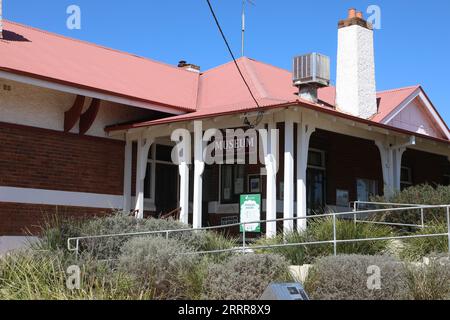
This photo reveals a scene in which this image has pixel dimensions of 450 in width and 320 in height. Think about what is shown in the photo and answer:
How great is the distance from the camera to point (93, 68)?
52.9ft

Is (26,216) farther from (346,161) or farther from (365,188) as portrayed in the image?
(365,188)

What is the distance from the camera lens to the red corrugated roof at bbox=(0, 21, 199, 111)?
45.9 ft

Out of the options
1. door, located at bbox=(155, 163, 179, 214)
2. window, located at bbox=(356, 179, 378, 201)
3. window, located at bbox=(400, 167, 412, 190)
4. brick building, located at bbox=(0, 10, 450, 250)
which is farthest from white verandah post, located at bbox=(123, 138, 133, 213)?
window, located at bbox=(400, 167, 412, 190)

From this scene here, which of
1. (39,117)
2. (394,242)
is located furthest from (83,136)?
(394,242)

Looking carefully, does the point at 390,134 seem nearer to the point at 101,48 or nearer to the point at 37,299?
the point at 101,48

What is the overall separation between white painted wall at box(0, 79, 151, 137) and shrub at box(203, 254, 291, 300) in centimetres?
752

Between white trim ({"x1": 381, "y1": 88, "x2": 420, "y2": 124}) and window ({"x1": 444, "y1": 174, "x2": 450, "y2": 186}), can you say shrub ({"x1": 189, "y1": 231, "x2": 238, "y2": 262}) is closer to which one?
white trim ({"x1": 381, "y1": 88, "x2": 420, "y2": 124})

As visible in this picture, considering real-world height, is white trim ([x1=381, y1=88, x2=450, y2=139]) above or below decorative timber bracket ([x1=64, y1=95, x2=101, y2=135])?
above

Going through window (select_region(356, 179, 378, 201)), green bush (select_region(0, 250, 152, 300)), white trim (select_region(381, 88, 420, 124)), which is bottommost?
green bush (select_region(0, 250, 152, 300))

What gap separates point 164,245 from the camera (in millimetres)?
9156

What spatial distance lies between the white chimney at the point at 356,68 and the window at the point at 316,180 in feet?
5.06

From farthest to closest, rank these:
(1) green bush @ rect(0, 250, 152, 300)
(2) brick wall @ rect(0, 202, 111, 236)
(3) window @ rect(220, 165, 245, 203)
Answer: (3) window @ rect(220, 165, 245, 203), (2) brick wall @ rect(0, 202, 111, 236), (1) green bush @ rect(0, 250, 152, 300)

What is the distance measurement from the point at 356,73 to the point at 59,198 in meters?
8.90

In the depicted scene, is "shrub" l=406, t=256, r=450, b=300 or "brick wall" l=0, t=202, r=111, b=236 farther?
"brick wall" l=0, t=202, r=111, b=236
